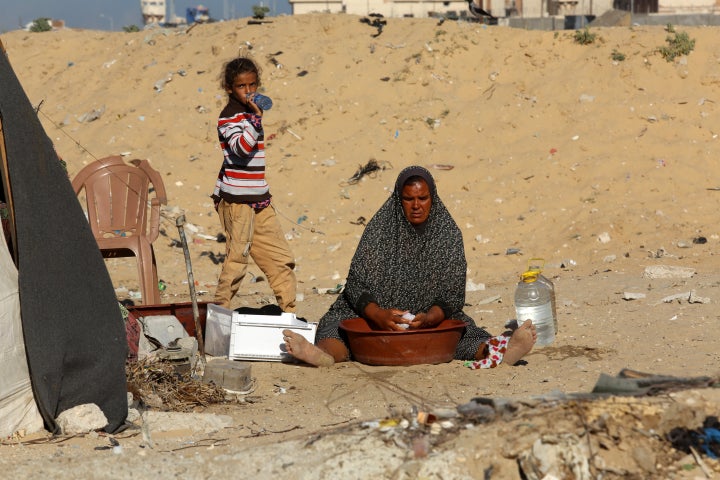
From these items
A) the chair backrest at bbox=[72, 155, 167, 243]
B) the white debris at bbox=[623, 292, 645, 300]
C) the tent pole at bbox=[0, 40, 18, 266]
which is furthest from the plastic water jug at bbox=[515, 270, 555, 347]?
the tent pole at bbox=[0, 40, 18, 266]

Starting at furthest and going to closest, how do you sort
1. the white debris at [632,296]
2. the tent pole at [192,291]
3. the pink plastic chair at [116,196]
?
the pink plastic chair at [116,196], the white debris at [632,296], the tent pole at [192,291]

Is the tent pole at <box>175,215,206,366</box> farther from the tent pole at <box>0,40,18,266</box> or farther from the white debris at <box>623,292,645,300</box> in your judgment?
the white debris at <box>623,292,645,300</box>

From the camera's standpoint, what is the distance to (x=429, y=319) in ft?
18.2

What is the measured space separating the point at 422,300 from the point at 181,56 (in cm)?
1080

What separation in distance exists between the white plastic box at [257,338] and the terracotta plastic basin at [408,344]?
1.34 feet

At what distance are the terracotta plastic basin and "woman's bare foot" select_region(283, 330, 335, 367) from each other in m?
0.21

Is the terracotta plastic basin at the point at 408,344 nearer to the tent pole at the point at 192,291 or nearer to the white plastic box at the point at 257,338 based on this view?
the white plastic box at the point at 257,338

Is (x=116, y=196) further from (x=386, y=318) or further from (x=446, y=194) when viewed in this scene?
(x=446, y=194)

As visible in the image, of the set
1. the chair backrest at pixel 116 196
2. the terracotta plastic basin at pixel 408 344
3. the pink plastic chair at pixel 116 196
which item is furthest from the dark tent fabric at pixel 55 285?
the chair backrest at pixel 116 196

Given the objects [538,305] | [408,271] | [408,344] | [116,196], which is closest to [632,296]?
[538,305]

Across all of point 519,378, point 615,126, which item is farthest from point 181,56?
point 519,378

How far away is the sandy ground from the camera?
3789 millimetres

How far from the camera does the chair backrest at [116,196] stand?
304 inches

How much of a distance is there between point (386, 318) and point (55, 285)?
74.7 inches
